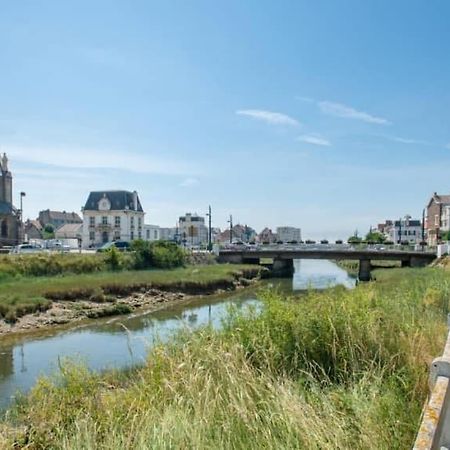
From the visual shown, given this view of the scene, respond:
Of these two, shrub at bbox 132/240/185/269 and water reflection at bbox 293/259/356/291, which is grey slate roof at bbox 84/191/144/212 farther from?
shrub at bbox 132/240/185/269

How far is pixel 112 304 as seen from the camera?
98.3ft

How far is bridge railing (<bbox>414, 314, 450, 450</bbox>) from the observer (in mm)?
2900

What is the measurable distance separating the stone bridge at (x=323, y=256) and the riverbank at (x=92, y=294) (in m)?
15.1

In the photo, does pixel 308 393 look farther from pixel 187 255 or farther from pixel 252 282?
pixel 187 255

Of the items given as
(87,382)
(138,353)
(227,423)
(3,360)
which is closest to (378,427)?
(227,423)

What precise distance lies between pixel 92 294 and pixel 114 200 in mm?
62776

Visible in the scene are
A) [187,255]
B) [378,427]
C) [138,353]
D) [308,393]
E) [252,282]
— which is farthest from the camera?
[187,255]

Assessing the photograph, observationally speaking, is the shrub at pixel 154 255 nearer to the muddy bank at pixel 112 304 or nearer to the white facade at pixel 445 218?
the muddy bank at pixel 112 304

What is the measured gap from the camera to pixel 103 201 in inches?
3620

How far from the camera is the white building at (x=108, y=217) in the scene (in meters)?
90.9

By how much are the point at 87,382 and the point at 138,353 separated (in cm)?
848

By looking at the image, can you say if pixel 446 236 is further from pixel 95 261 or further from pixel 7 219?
pixel 7 219

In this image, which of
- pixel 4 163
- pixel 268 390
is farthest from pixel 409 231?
pixel 268 390

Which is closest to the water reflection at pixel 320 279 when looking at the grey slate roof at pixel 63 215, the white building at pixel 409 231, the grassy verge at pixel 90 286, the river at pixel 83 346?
the river at pixel 83 346
